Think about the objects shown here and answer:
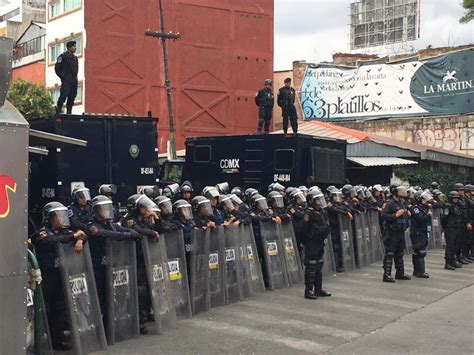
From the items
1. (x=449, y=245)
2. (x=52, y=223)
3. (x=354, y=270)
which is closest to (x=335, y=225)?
(x=354, y=270)

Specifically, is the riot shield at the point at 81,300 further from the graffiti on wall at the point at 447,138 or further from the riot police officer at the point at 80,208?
the graffiti on wall at the point at 447,138

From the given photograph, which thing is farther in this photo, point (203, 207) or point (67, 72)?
point (67, 72)

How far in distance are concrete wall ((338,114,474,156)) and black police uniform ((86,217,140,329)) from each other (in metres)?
26.1

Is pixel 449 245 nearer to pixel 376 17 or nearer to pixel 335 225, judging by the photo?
pixel 335 225

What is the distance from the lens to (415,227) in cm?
1380

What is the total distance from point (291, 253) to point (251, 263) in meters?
1.45

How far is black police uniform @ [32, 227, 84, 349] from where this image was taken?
744 centimetres

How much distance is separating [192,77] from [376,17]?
24449mm

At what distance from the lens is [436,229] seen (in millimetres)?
20875

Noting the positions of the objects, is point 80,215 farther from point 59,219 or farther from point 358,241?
point 358,241

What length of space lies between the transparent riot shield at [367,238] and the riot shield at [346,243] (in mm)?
874

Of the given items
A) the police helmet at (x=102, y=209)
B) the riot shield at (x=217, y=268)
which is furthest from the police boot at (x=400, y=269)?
the police helmet at (x=102, y=209)

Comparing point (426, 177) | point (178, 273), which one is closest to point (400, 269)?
point (178, 273)

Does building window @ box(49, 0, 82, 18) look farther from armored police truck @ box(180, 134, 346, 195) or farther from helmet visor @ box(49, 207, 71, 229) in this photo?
helmet visor @ box(49, 207, 71, 229)
